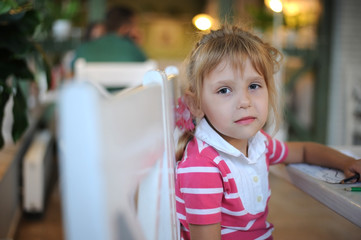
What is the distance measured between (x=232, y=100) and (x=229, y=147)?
0.35 feet

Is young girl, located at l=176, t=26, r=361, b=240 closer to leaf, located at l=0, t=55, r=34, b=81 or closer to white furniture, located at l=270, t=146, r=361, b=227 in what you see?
white furniture, located at l=270, t=146, r=361, b=227

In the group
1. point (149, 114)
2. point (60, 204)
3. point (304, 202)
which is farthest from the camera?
point (60, 204)

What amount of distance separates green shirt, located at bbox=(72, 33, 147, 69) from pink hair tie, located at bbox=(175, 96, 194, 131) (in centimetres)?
208

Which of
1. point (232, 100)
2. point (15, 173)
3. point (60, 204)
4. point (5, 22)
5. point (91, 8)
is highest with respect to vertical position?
point (91, 8)

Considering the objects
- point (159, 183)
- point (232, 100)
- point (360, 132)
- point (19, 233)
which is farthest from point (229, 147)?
point (360, 132)

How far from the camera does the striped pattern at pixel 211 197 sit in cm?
83

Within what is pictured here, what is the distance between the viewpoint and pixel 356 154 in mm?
1106

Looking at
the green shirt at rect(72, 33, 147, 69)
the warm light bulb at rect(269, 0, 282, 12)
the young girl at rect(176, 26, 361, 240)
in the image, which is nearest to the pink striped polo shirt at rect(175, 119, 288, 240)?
the young girl at rect(176, 26, 361, 240)

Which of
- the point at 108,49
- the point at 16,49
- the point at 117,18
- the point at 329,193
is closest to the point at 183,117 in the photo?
the point at 329,193

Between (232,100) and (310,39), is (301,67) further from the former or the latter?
(232,100)

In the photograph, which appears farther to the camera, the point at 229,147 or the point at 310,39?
the point at 310,39

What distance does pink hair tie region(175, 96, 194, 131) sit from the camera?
3.18 ft

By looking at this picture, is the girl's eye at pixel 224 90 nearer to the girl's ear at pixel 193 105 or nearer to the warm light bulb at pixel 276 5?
the girl's ear at pixel 193 105

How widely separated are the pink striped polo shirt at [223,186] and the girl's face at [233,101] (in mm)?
36
